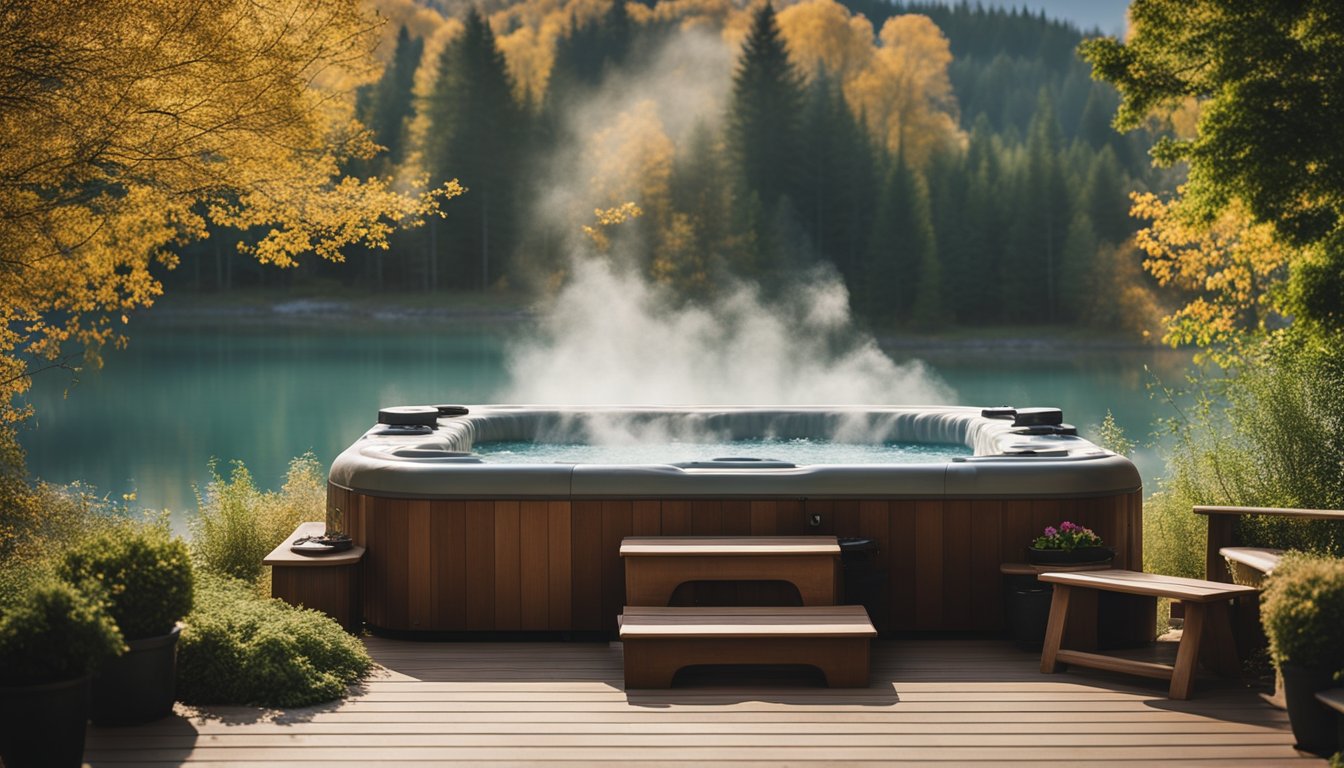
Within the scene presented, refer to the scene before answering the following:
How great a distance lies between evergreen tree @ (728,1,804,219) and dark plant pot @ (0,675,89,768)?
24091mm

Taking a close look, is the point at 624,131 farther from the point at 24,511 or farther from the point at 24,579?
the point at 24,579

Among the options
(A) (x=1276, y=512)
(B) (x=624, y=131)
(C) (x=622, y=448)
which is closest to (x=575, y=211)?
(B) (x=624, y=131)

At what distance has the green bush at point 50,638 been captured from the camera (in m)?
2.88

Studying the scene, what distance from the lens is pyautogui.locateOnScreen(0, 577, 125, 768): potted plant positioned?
9.44 ft

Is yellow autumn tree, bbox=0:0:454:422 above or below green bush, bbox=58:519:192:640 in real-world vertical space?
above

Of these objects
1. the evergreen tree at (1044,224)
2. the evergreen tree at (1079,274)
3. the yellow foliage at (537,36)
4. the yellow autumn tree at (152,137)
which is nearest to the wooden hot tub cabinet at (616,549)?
the yellow autumn tree at (152,137)

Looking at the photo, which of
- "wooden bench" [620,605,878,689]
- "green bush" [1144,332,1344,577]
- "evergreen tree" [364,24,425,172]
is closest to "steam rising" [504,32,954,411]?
"evergreen tree" [364,24,425,172]

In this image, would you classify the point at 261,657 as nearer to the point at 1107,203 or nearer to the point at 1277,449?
the point at 1277,449

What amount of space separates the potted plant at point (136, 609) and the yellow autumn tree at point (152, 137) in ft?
6.71

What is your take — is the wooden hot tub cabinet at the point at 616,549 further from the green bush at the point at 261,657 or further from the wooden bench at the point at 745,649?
the wooden bench at the point at 745,649

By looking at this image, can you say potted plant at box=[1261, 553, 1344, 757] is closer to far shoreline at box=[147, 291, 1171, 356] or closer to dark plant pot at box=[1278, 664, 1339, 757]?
dark plant pot at box=[1278, 664, 1339, 757]

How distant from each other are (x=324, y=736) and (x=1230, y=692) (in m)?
2.72

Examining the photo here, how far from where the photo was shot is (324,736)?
11.0ft

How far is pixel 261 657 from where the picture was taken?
3711 millimetres
